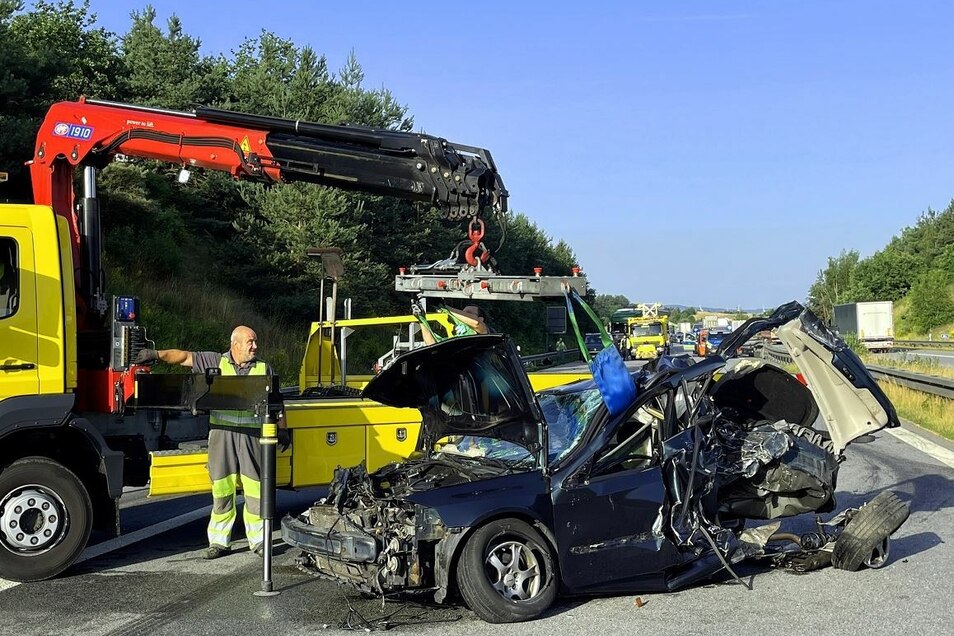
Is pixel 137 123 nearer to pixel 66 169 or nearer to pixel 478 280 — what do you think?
pixel 66 169

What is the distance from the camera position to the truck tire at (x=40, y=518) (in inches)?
269

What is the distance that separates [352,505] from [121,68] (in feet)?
102

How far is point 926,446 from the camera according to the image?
14.1 meters

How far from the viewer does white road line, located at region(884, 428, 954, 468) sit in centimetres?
1273

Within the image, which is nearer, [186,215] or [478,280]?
[478,280]

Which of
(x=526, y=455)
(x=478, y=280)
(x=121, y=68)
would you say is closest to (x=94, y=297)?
(x=478, y=280)

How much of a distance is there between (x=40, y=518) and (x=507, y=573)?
142 inches

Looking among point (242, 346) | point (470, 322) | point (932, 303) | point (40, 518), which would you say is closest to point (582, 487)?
point (242, 346)

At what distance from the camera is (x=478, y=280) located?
8.69 metres

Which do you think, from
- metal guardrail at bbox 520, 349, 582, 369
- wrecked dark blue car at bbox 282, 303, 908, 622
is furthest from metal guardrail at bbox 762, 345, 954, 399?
wrecked dark blue car at bbox 282, 303, 908, 622

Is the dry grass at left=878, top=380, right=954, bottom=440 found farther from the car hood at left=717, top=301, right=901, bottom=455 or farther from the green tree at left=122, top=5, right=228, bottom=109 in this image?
the green tree at left=122, top=5, right=228, bottom=109

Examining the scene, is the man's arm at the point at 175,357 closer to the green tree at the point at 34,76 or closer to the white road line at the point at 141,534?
the white road line at the point at 141,534

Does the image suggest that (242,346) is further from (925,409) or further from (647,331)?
(647,331)

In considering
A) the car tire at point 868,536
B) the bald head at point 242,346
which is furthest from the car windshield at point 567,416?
the bald head at point 242,346
